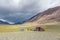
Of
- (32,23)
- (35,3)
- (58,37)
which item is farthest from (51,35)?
(35,3)

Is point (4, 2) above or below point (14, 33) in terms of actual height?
above

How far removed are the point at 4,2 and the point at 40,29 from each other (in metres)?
0.64

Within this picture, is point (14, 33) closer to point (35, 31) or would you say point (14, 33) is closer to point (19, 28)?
point (19, 28)

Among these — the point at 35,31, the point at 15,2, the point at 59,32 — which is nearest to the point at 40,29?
the point at 35,31

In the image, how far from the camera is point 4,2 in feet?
10.4

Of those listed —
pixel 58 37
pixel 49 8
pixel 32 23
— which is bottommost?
pixel 58 37

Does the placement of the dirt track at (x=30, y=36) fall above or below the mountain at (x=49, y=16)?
below

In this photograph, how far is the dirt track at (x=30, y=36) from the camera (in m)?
3.14

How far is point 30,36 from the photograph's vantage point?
3.15 meters

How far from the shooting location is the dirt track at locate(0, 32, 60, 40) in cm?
314

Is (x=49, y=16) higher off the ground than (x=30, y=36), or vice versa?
(x=49, y=16)

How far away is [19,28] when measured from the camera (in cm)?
314

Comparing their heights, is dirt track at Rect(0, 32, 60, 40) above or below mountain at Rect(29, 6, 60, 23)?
below

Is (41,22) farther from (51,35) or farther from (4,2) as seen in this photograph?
(4,2)
